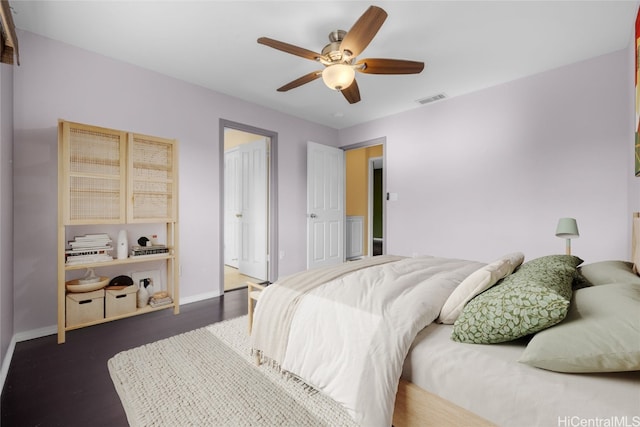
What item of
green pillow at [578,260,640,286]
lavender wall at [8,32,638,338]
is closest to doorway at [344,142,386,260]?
lavender wall at [8,32,638,338]

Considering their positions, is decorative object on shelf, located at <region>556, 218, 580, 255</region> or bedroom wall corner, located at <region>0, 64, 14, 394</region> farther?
decorative object on shelf, located at <region>556, 218, 580, 255</region>

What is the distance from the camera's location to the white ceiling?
7.06 ft

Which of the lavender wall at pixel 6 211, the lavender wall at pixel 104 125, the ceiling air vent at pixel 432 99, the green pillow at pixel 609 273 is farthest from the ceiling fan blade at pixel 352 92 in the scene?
the lavender wall at pixel 6 211

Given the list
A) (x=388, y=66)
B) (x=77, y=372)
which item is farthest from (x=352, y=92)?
(x=77, y=372)

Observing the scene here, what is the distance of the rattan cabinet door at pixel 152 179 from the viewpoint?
274 centimetres

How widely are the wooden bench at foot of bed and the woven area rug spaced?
1.53ft

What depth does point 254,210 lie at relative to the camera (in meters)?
4.70

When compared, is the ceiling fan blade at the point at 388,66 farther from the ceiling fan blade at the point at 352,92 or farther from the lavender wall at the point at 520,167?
the lavender wall at the point at 520,167

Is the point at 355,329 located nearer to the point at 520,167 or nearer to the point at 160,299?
the point at 160,299

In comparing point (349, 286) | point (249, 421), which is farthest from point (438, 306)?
point (249, 421)

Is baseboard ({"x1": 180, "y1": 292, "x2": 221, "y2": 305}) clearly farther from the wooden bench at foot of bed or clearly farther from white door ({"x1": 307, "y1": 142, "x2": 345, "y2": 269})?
the wooden bench at foot of bed

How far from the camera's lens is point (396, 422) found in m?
1.22

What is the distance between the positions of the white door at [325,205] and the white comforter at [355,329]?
2.85m

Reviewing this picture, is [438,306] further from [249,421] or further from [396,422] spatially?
[249,421]
